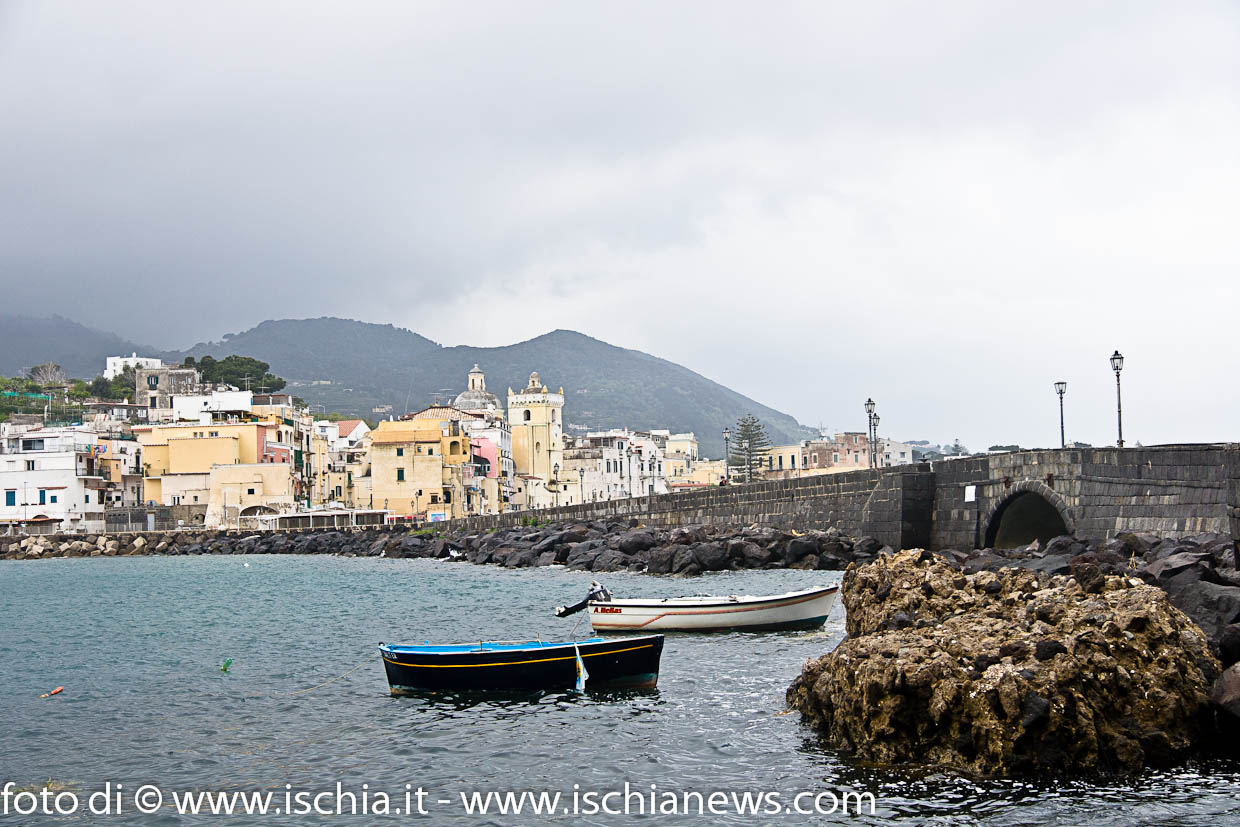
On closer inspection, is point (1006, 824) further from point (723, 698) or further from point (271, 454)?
point (271, 454)

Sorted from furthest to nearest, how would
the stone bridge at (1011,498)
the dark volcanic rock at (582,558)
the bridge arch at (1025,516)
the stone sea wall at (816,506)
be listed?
the dark volcanic rock at (582,558) < the stone sea wall at (816,506) < the bridge arch at (1025,516) < the stone bridge at (1011,498)

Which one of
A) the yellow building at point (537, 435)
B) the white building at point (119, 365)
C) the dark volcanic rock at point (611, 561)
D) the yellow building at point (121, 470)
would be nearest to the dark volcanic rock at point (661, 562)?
the dark volcanic rock at point (611, 561)

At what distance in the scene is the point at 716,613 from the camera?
20.6 meters

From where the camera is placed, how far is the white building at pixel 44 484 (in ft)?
236

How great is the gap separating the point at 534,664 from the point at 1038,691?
7562mm

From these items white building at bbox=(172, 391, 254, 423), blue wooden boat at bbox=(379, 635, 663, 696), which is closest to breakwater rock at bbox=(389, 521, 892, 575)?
blue wooden boat at bbox=(379, 635, 663, 696)

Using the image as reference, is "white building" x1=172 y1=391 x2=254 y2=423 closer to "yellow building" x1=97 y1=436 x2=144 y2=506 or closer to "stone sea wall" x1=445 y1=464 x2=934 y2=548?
"yellow building" x1=97 y1=436 x2=144 y2=506

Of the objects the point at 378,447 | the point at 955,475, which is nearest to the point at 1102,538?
the point at 955,475

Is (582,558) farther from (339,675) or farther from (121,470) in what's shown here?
(121,470)

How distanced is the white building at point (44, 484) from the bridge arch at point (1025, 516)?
6307 cm

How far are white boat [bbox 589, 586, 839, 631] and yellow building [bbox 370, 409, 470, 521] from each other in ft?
187

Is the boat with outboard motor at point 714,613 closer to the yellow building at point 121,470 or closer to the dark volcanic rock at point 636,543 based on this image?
the dark volcanic rock at point 636,543

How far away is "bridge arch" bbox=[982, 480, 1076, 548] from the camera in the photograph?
2586 cm

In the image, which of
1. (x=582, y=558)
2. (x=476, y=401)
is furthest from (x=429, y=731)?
(x=476, y=401)
